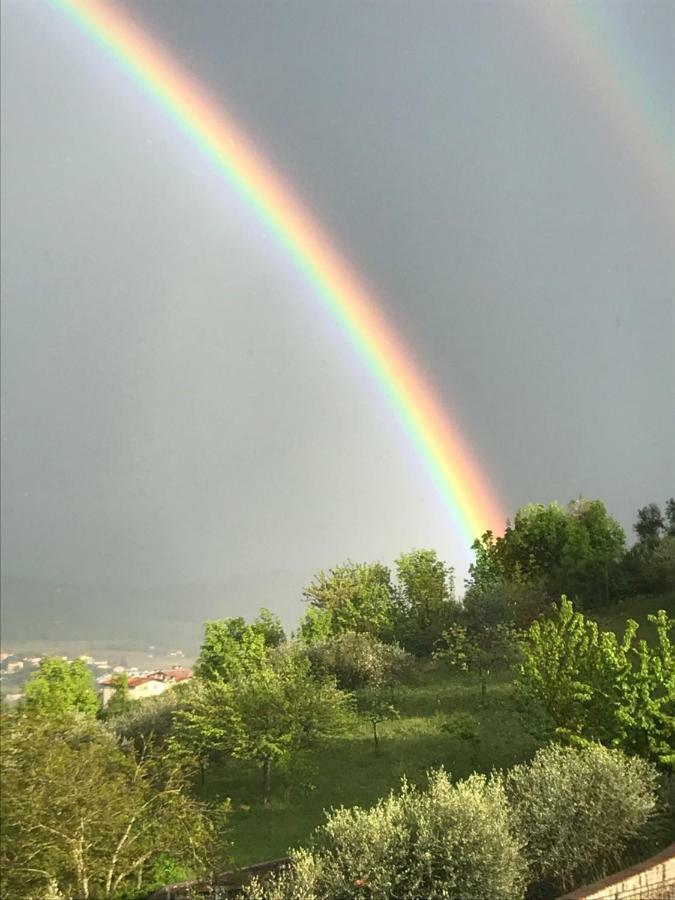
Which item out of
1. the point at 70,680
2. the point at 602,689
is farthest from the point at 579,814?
the point at 70,680

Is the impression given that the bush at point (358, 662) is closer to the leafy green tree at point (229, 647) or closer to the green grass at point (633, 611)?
the leafy green tree at point (229, 647)

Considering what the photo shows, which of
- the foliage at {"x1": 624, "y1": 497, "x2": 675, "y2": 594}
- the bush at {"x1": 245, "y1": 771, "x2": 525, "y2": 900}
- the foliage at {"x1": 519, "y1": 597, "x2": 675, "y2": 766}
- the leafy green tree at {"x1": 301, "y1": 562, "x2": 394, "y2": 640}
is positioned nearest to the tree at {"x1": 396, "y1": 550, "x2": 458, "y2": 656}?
the leafy green tree at {"x1": 301, "y1": 562, "x2": 394, "y2": 640}

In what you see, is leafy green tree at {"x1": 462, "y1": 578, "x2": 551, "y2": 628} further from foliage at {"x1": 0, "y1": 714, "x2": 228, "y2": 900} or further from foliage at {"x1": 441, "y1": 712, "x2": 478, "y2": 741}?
foliage at {"x1": 0, "y1": 714, "x2": 228, "y2": 900}

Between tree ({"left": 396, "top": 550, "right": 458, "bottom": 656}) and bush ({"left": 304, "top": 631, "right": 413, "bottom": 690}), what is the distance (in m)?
4.58

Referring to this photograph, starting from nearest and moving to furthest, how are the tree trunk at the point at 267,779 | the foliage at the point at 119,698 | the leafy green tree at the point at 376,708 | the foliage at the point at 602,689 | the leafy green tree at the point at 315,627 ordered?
1. the foliage at the point at 602,689
2. the tree trunk at the point at 267,779
3. the leafy green tree at the point at 376,708
4. the foliage at the point at 119,698
5. the leafy green tree at the point at 315,627

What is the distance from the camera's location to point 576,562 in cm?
4731

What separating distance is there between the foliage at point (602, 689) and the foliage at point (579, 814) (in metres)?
2.17

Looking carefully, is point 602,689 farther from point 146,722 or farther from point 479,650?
point 479,650

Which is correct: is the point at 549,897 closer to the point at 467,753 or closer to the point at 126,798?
the point at 126,798

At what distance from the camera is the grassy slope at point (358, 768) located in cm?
1844

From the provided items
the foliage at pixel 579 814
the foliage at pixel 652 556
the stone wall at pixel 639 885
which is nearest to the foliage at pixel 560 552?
the foliage at pixel 652 556

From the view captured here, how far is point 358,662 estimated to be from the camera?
115ft

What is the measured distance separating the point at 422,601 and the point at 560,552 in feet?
36.2

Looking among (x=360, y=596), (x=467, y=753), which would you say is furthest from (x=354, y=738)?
(x=360, y=596)
